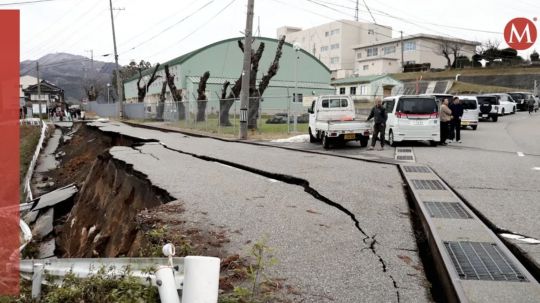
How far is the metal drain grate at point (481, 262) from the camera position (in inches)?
163

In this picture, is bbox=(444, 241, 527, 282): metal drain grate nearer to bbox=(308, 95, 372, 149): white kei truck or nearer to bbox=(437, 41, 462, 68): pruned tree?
bbox=(308, 95, 372, 149): white kei truck

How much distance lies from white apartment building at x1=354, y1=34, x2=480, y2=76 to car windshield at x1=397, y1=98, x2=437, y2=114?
60282mm

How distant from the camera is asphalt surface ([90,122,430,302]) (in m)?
4.02

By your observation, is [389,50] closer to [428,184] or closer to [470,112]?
[470,112]

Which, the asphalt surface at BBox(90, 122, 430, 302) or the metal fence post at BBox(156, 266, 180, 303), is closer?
the metal fence post at BBox(156, 266, 180, 303)

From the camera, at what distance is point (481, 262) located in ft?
14.8

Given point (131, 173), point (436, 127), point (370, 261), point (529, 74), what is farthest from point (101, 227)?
point (529, 74)

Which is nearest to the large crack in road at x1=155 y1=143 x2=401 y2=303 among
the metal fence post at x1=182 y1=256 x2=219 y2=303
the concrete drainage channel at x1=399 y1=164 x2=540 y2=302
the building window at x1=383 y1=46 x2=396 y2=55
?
the concrete drainage channel at x1=399 y1=164 x2=540 y2=302

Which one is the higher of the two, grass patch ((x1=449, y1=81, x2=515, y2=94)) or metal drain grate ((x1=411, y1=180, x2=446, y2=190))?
grass patch ((x1=449, y1=81, x2=515, y2=94))

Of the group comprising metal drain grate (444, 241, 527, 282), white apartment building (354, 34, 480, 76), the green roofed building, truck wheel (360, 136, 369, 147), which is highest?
white apartment building (354, 34, 480, 76)

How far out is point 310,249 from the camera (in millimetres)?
4887

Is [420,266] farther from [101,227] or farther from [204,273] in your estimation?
[101,227]

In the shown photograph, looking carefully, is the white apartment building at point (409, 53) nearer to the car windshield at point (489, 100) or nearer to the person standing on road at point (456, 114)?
the car windshield at point (489, 100)

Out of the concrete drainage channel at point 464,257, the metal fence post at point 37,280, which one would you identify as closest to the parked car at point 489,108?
the concrete drainage channel at point 464,257
